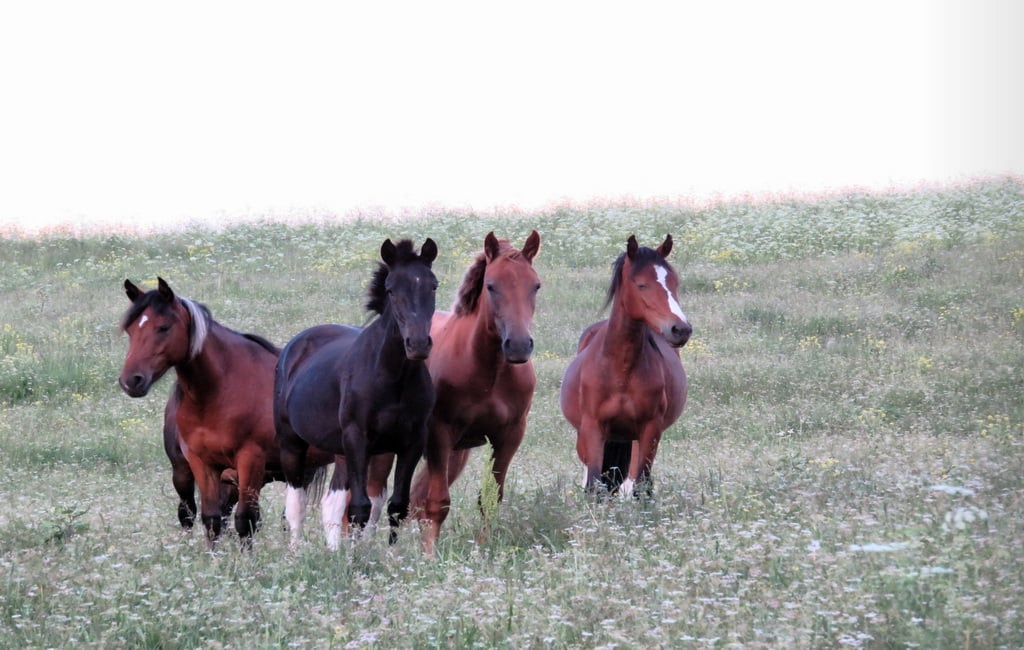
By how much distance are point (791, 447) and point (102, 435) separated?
6966 mm

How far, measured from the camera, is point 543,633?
16.6 ft

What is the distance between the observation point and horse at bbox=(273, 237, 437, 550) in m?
7.34

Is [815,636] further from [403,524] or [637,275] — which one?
[637,275]

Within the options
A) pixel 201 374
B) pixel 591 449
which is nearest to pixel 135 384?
pixel 201 374

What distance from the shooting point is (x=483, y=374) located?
8.08m

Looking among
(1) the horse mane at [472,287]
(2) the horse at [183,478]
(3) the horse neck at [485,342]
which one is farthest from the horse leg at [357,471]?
(2) the horse at [183,478]

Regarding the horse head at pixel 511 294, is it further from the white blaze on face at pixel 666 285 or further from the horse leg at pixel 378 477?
the horse leg at pixel 378 477

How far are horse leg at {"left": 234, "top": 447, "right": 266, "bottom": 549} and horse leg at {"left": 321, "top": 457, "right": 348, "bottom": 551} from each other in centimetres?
47

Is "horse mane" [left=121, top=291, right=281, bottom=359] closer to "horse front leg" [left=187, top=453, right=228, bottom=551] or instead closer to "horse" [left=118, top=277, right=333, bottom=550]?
"horse" [left=118, top=277, right=333, bottom=550]

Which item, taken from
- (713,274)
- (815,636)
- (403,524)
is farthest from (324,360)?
(713,274)

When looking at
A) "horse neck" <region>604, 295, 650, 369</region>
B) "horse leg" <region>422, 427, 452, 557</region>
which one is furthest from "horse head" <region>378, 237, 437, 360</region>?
"horse neck" <region>604, 295, 650, 369</region>

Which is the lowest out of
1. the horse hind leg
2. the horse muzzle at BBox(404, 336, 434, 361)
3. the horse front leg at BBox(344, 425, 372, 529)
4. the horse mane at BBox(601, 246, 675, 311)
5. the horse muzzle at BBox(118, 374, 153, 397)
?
the horse hind leg

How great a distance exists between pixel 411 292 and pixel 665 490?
2.67 m

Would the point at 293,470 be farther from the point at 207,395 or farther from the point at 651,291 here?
the point at 651,291
